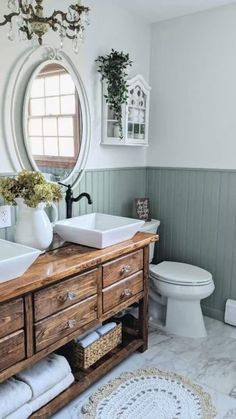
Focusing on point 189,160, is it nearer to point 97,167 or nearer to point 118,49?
point 97,167

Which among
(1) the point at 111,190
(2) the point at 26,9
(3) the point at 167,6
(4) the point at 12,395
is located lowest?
(4) the point at 12,395

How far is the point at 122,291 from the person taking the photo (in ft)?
6.77

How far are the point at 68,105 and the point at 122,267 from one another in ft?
3.70

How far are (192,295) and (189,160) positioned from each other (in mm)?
1083

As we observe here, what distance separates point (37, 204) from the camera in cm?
180

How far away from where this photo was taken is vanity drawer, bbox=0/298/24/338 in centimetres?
142

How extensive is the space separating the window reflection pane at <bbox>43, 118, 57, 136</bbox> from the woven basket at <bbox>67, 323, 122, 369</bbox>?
1280mm

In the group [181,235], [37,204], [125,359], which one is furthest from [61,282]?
[181,235]

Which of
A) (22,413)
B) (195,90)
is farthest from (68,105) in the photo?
(22,413)

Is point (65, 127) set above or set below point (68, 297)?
above

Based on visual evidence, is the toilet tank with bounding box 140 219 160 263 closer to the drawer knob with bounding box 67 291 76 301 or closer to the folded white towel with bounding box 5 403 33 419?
the drawer knob with bounding box 67 291 76 301

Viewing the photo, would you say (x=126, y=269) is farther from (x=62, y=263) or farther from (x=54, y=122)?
(x=54, y=122)

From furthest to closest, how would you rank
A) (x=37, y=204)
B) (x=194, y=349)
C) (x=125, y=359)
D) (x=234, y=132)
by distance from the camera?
(x=234, y=132), (x=194, y=349), (x=125, y=359), (x=37, y=204)

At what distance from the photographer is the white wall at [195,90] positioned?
8.51 feet
